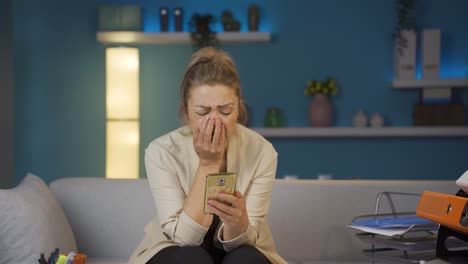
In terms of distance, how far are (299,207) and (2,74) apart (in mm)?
3339

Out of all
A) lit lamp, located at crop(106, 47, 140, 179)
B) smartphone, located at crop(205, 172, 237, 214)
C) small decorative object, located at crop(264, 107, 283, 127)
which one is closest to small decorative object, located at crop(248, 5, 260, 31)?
small decorative object, located at crop(264, 107, 283, 127)

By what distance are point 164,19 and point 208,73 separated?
3.43m

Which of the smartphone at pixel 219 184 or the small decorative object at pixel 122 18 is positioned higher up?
the small decorative object at pixel 122 18

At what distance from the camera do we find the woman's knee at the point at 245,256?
1.99m

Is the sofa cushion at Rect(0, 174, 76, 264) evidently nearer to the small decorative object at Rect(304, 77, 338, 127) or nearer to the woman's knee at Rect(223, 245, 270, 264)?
the woman's knee at Rect(223, 245, 270, 264)

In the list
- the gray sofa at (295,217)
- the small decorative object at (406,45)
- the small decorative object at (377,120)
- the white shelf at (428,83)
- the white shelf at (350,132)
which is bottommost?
the gray sofa at (295,217)

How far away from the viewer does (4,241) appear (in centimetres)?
240

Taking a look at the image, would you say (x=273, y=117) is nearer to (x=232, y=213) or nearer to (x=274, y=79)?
(x=274, y=79)

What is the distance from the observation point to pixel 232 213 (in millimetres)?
1994

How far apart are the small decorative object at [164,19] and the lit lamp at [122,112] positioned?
35 centimetres

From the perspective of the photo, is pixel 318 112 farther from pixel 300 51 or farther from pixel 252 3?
pixel 252 3

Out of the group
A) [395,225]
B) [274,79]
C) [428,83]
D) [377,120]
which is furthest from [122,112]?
[395,225]

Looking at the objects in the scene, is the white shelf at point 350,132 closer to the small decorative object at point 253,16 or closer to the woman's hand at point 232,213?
the small decorative object at point 253,16

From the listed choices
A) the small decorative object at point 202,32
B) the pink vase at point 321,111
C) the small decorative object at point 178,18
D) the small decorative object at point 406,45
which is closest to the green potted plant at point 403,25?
the small decorative object at point 406,45
